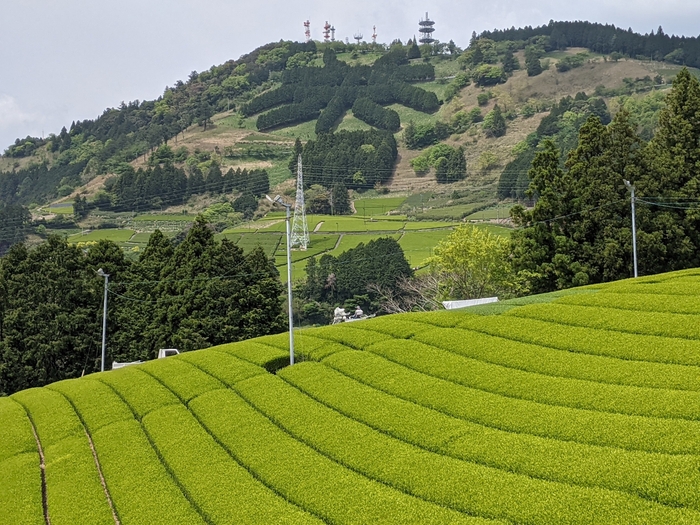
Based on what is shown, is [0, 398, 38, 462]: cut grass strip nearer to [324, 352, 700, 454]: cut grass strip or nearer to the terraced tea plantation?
the terraced tea plantation

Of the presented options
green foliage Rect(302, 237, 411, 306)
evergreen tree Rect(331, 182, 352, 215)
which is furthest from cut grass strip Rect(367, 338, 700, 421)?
evergreen tree Rect(331, 182, 352, 215)

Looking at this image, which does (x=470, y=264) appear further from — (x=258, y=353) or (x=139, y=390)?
(x=139, y=390)

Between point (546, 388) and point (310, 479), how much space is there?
22.7ft

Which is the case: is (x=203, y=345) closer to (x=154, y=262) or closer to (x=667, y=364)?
(x=154, y=262)

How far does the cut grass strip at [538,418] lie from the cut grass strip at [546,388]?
1.34 feet

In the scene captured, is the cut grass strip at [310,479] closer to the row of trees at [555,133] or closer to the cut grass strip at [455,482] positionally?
the cut grass strip at [455,482]

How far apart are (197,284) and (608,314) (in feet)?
101

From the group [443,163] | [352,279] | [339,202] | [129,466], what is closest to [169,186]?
[339,202]

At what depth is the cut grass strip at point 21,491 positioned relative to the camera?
59.2 ft

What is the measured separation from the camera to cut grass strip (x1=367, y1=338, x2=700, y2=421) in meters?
16.6

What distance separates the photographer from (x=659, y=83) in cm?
17450

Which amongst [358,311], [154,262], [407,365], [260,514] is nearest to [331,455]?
[260,514]

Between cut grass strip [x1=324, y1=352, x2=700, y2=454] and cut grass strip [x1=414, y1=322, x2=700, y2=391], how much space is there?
214cm

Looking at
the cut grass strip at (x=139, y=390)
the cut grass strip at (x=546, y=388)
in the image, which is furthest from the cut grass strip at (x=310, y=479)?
the cut grass strip at (x=546, y=388)
